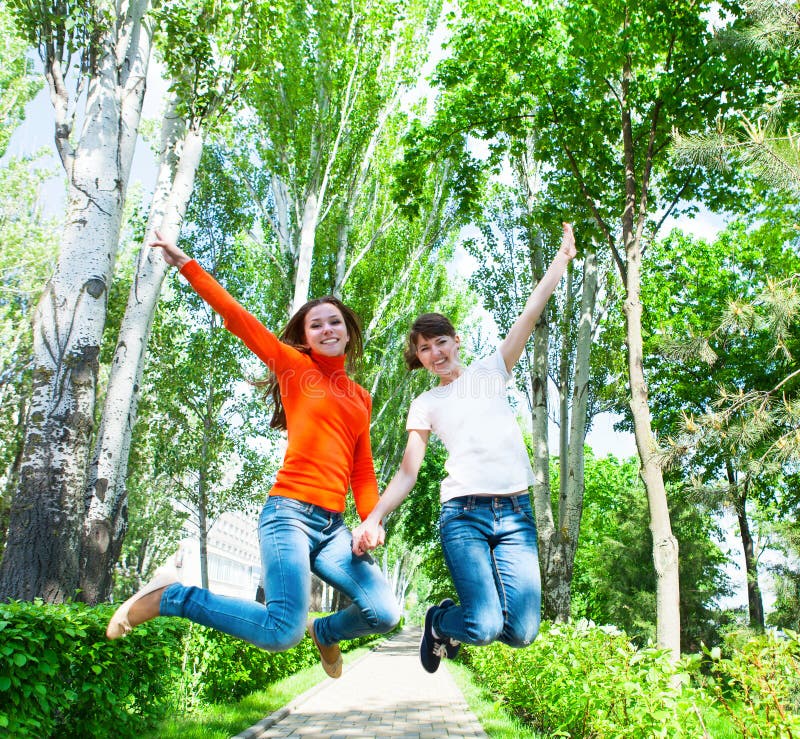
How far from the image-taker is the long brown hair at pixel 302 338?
3.72 meters

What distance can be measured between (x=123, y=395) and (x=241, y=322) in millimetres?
4992

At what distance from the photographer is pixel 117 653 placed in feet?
16.1

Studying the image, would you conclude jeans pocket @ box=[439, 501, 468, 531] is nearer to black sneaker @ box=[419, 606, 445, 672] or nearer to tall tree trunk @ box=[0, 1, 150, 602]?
black sneaker @ box=[419, 606, 445, 672]

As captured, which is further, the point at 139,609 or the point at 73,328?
the point at 73,328

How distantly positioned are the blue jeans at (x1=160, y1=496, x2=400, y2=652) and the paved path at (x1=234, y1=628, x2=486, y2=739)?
3.76 metres

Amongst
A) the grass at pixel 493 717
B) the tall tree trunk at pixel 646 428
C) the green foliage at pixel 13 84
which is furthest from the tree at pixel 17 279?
the tall tree trunk at pixel 646 428

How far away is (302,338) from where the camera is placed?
3.92 meters

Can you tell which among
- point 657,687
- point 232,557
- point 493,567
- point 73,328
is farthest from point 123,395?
point 232,557

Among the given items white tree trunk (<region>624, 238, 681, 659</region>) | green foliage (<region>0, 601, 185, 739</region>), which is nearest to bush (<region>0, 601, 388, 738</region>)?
green foliage (<region>0, 601, 185, 739</region>)

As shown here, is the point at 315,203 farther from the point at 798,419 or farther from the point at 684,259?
the point at 684,259

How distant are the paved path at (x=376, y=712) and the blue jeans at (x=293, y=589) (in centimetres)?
376

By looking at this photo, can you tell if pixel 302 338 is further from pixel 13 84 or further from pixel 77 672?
pixel 13 84

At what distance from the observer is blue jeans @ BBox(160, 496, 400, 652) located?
3096mm

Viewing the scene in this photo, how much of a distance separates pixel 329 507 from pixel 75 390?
354 centimetres
